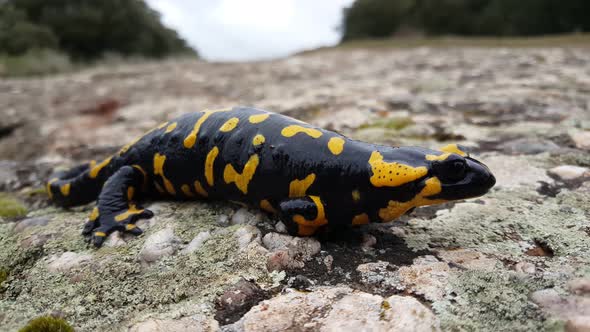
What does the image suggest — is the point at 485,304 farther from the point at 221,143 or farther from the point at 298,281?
the point at 221,143

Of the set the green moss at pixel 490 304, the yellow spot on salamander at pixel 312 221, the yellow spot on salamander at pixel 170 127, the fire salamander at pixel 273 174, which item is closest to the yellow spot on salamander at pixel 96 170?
the fire salamander at pixel 273 174

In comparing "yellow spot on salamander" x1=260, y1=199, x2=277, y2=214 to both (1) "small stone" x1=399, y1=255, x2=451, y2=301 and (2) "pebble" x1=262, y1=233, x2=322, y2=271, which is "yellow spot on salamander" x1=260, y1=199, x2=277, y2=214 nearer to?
(2) "pebble" x1=262, y1=233, x2=322, y2=271

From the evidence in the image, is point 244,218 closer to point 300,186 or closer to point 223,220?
point 223,220

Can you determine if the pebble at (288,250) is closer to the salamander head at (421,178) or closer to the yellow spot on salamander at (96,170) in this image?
the salamander head at (421,178)

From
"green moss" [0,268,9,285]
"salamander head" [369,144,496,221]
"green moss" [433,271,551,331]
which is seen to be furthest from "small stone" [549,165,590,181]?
"green moss" [0,268,9,285]

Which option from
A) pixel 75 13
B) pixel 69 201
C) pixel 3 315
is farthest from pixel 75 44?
pixel 3 315

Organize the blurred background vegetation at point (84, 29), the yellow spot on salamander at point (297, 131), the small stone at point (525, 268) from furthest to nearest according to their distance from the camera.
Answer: the blurred background vegetation at point (84, 29) → the yellow spot on salamander at point (297, 131) → the small stone at point (525, 268)
